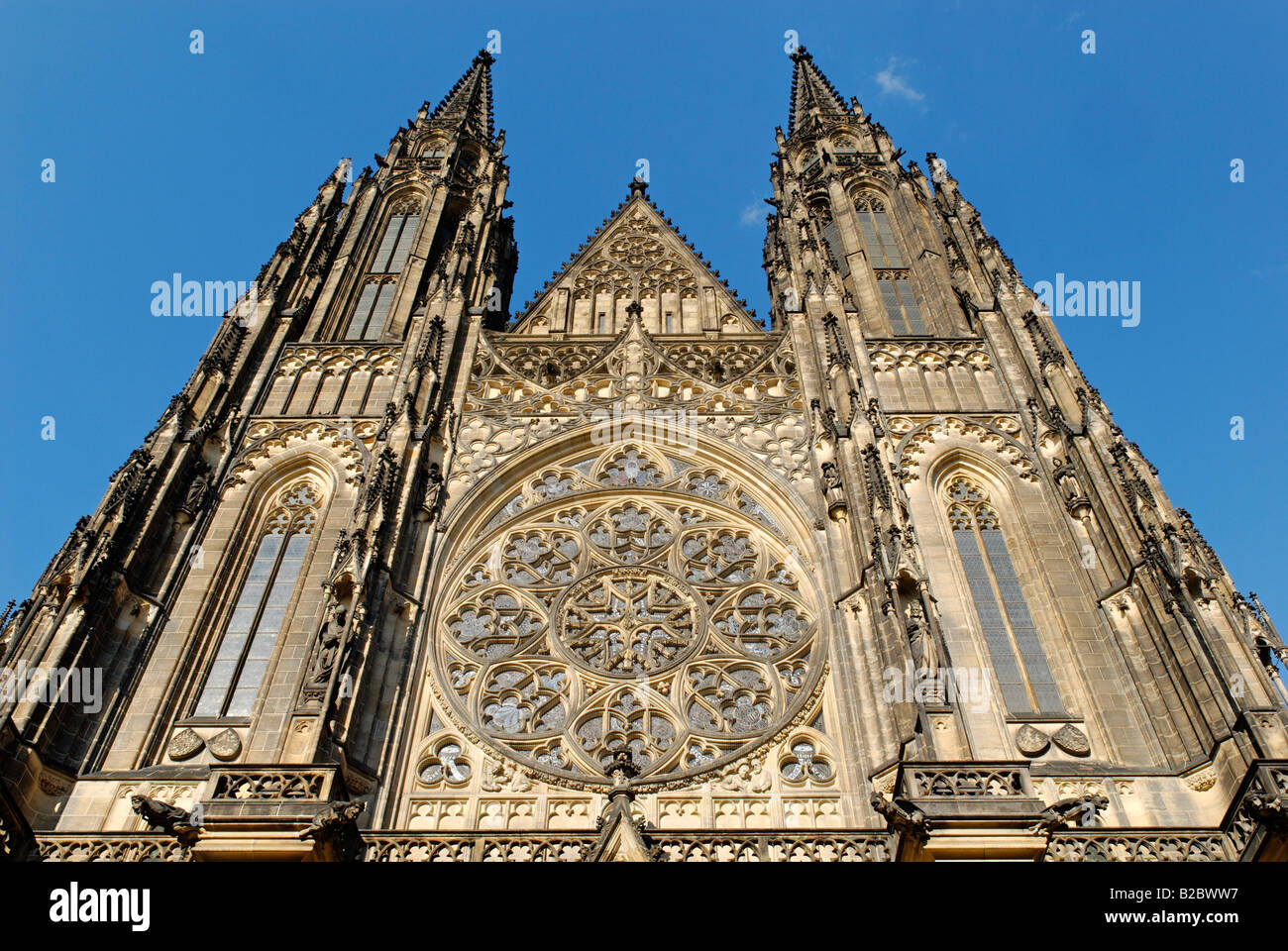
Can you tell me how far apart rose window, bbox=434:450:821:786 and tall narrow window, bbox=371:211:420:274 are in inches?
349

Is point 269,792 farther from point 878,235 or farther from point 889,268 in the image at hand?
point 878,235

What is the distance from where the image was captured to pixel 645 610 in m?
15.8

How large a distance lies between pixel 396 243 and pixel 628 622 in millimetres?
13542

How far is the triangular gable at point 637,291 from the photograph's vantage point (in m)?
23.0

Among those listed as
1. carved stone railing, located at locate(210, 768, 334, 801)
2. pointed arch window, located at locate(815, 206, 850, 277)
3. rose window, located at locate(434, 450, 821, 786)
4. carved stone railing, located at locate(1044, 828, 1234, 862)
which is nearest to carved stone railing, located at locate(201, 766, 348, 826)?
carved stone railing, located at locate(210, 768, 334, 801)

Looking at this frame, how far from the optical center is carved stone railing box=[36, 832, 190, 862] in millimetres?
11875

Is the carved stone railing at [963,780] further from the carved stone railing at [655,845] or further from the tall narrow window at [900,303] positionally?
the tall narrow window at [900,303]

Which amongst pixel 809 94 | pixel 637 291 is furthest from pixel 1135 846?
pixel 809 94

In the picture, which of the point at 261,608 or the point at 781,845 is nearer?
the point at 781,845

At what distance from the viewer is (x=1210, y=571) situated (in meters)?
14.3

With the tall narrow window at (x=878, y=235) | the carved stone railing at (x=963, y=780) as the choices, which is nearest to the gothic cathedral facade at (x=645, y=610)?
the carved stone railing at (x=963, y=780)
